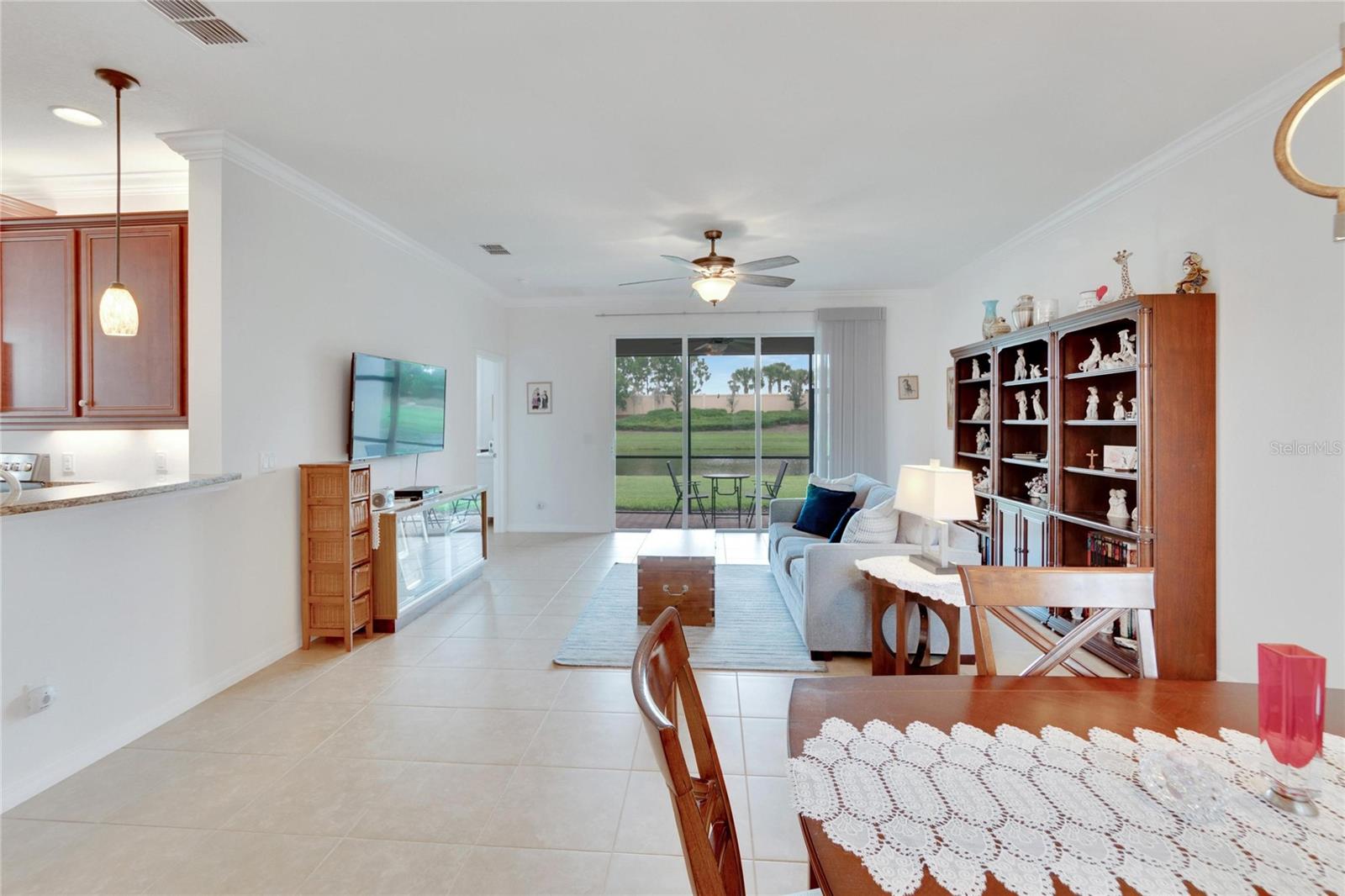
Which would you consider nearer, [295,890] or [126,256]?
[295,890]

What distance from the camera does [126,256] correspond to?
334 cm

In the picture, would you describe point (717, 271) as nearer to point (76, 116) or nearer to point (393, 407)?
point (393, 407)

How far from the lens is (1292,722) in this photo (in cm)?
98

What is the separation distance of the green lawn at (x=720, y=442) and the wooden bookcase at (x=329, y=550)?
13.4 feet

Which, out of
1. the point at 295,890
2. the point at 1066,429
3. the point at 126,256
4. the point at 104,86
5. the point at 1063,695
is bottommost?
the point at 295,890

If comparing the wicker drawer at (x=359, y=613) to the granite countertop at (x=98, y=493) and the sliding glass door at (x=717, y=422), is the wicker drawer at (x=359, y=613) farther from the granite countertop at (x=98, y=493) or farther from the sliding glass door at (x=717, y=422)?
the sliding glass door at (x=717, y=422)

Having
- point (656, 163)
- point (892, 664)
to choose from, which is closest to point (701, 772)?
point (892, 664)

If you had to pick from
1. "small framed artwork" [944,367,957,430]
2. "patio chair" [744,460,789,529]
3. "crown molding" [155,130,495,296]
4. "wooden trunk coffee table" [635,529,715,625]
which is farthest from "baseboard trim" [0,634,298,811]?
"small framed artwork" [944,367,957,430]

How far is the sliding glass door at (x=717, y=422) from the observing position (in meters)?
7.43

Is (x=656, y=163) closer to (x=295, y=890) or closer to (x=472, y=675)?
(x=472, y=675)

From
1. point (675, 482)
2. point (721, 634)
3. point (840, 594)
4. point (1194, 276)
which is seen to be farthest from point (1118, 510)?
point (675, 482)

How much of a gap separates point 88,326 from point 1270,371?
5792mm

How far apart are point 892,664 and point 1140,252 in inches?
109

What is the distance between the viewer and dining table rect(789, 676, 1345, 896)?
1248mm
